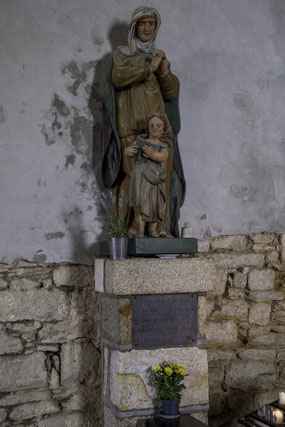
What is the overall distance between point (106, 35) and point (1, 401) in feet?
8.58

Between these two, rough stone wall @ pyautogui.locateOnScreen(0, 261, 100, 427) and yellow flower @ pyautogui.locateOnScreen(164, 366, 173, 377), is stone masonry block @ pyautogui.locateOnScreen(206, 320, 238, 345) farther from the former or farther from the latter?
yellow flower @ pyautogui.locateOnScreen(164, 366, 173, 377)

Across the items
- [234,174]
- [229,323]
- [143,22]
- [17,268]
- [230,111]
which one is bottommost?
[229,323]

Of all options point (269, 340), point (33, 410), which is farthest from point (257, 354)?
point (33, 410)

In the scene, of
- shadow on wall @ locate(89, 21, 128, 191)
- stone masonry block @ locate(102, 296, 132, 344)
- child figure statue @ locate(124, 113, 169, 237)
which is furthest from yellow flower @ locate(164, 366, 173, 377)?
shadow on wall @ locate(89, 21, 128, 191)

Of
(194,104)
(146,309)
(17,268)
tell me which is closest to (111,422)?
(146,309)

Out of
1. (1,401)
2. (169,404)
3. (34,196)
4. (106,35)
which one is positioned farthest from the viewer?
(106,35)

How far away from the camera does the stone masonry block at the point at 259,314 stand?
141 inches

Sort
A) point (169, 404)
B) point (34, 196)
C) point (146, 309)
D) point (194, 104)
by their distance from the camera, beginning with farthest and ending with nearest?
1. point (194, 104)
2. point (34, 196)
3. point (146, 309)
4. point (169, 404)

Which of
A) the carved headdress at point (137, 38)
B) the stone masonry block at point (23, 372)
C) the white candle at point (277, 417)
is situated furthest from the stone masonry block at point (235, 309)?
the carved headdress at point (137, 38)

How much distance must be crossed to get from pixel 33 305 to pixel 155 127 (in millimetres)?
1400

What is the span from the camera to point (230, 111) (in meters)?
3.77

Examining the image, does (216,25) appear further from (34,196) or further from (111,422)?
(111,422)

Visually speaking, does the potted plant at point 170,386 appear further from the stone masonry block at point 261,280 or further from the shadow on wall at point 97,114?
the shadow on wall at point 97,114

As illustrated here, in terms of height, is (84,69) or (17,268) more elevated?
(84,69)
